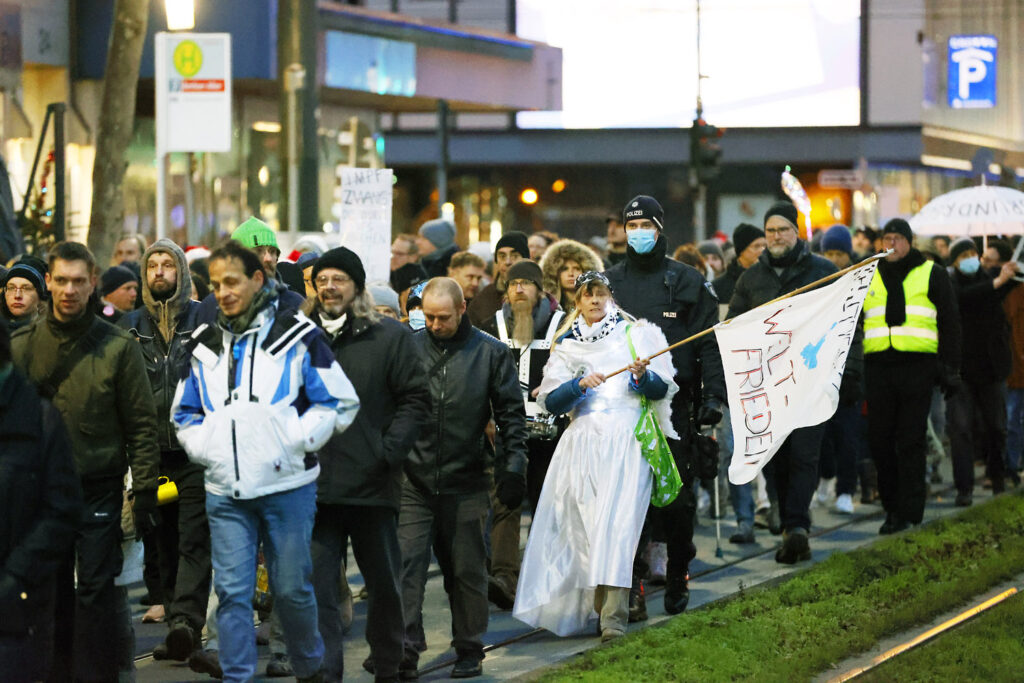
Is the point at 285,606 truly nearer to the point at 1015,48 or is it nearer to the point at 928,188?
the point at 928,188

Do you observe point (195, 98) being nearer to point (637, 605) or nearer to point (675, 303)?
point (675, 303)

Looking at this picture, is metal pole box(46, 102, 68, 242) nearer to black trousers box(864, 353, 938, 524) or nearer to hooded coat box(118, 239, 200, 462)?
hooded coat box(118, 239, 200, 462)

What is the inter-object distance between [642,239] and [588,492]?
63.1 inches

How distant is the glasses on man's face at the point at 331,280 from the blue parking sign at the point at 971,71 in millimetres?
41295

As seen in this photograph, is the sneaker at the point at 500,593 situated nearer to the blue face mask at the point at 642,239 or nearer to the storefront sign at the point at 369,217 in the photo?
the blue face mask at the point at 642,239

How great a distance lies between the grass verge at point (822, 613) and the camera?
8344 mm

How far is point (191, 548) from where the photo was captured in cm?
864

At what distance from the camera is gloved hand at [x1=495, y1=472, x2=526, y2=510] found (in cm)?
882

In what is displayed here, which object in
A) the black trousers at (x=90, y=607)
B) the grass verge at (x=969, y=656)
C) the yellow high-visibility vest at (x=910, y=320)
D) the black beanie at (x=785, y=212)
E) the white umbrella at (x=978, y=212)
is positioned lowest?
the grass verge at (x=969, y=656)

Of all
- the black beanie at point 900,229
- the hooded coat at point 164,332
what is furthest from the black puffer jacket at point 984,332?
the hooded coat at point 164,332

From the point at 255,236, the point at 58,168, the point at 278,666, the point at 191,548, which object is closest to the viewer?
the point at 278,666

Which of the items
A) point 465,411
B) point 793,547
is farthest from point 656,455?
point 793,547

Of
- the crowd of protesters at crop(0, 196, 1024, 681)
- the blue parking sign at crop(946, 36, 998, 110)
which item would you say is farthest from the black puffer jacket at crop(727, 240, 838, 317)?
the blue parking sign at crop(946, 36, 998, 110)

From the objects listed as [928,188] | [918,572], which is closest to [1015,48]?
[928,188]
